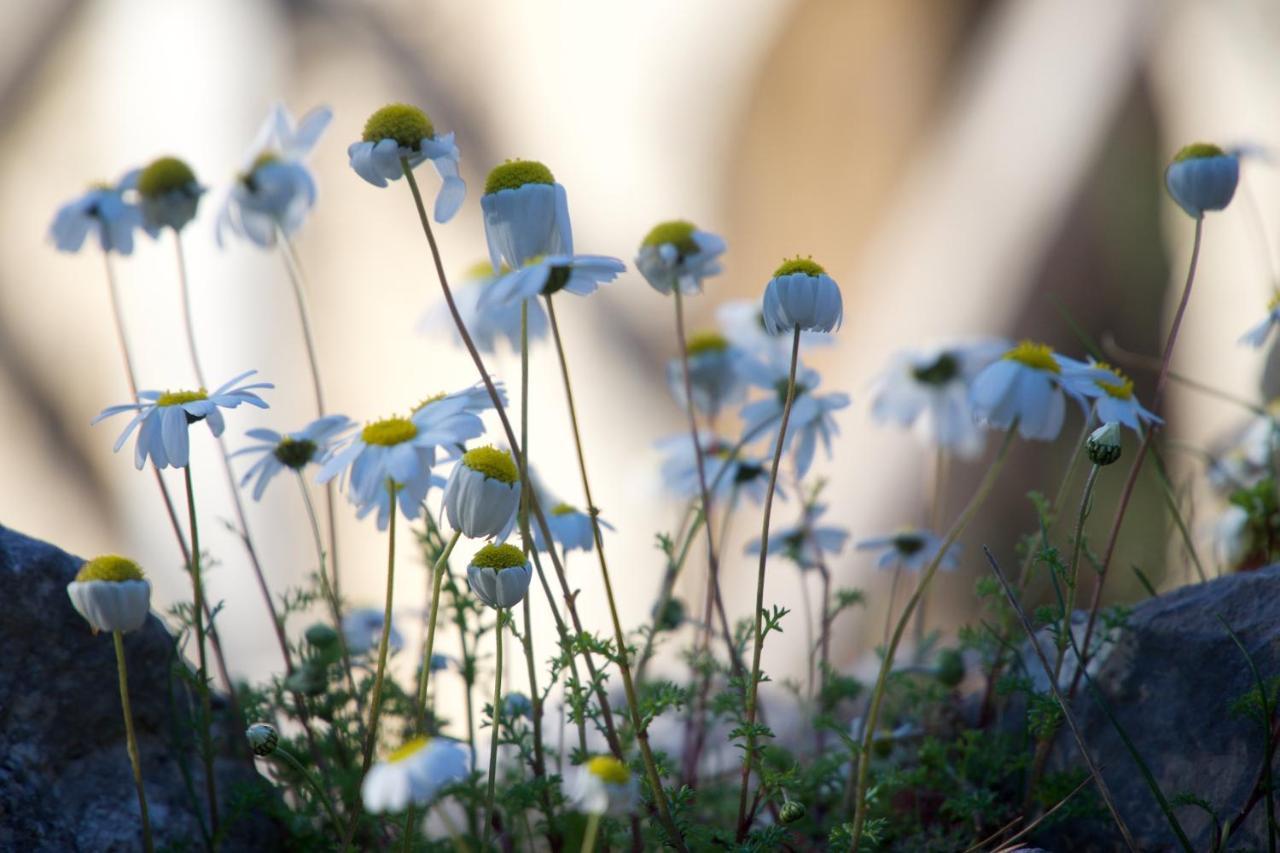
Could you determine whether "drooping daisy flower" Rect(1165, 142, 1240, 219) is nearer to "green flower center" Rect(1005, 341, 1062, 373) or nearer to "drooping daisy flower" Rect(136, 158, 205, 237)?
"green flower center" Rect(1005, 341, 1062, 373)

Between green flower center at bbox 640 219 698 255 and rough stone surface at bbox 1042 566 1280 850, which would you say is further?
green flower center at bbox 640 219 698 255

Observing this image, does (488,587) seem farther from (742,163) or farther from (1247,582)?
(742,163)

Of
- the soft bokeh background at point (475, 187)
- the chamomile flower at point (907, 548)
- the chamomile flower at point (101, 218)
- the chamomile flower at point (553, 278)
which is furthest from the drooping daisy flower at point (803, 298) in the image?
the soft bokeh background at point (475, 187)

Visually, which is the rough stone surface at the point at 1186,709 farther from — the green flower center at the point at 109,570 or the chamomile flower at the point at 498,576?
the green flower center at the point at 109,570

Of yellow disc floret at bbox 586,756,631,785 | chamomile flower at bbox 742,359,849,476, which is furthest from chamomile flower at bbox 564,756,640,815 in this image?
chamomile flower at bbox 742,359,849,476

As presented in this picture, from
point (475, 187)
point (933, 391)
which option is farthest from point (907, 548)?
point (475, 187)

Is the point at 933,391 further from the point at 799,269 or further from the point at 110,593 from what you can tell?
the point at 110,593

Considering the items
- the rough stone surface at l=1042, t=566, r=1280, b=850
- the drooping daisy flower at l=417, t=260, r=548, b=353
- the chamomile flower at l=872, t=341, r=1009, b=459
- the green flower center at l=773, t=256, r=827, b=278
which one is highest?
the drooping daisy flower at l=417, t=260, r=548, b=353

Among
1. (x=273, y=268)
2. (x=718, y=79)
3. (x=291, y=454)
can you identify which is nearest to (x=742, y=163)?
(x=718, y=79)
